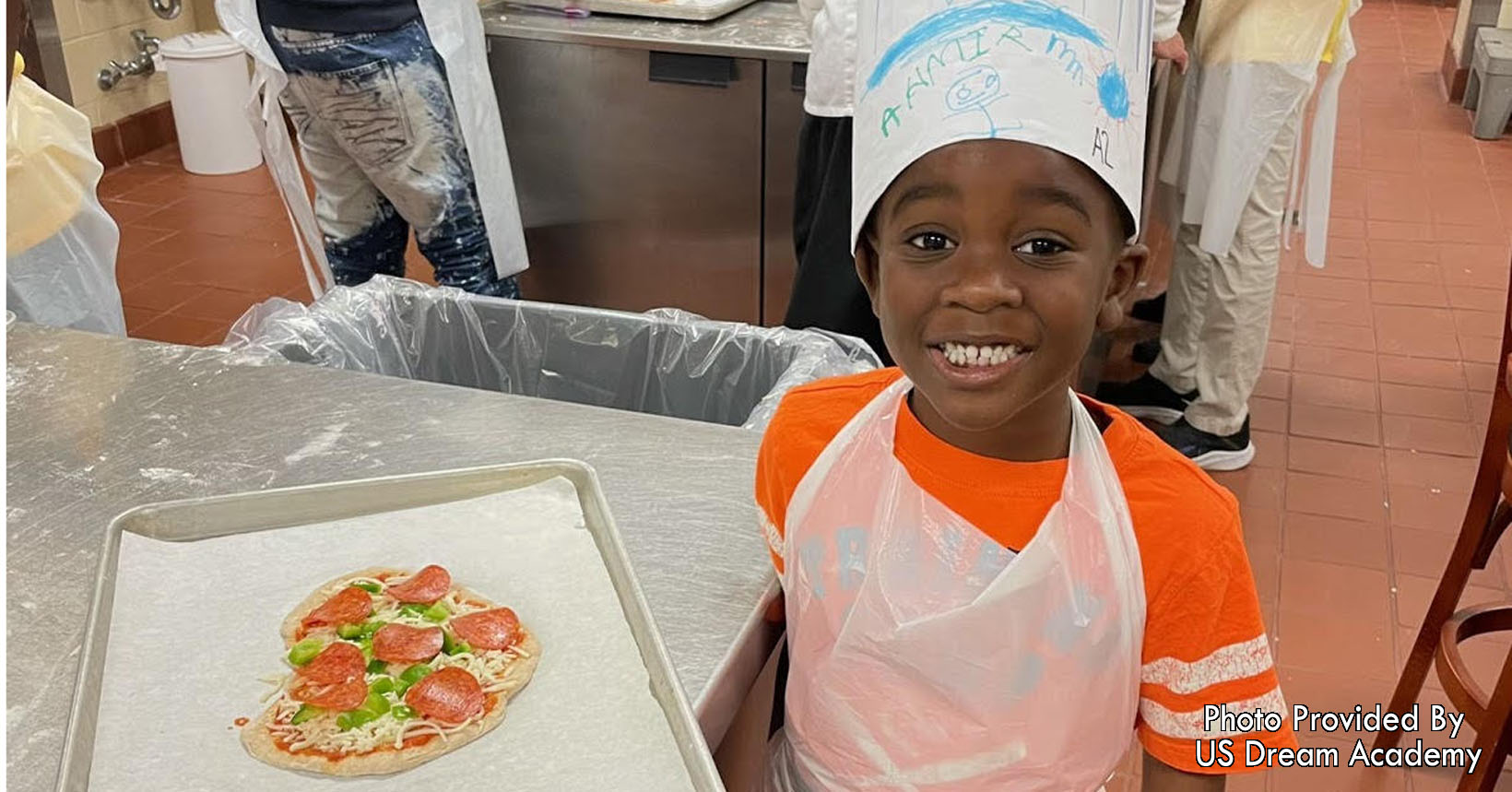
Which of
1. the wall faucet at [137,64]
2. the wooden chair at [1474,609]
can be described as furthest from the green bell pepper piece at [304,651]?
the wall faucet at [137,64]

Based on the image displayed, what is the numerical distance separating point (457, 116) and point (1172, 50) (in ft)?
4.53

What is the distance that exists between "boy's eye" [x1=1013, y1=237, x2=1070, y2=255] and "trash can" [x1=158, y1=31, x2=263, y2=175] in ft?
13.3

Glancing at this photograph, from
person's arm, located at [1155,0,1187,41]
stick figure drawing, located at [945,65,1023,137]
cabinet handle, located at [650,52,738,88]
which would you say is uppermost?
stick figure drawing, located at [945,65,1023,137]

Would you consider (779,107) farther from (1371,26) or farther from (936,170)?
(1371,26)

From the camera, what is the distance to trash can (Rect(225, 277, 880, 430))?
1.68 meters

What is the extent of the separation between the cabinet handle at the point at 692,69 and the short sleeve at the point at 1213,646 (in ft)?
6.64

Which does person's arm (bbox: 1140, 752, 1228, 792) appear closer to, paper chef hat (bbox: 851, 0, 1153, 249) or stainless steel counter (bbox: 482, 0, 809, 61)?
paper chef hat (bbox: 851, 0, 1153, 249)

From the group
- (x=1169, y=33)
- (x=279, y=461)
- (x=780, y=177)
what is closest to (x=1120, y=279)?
(x=279, y=461)

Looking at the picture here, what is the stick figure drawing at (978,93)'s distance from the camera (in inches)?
33.5

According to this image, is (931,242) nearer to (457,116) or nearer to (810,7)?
(810,7)

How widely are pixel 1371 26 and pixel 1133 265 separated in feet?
22.0

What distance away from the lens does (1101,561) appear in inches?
36.3

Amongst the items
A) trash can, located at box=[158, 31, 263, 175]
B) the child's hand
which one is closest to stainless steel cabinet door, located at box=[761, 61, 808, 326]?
the child's hand

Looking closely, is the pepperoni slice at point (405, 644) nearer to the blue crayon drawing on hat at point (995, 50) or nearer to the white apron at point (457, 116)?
the blue crayon drawing on hat at point (995, 50)
